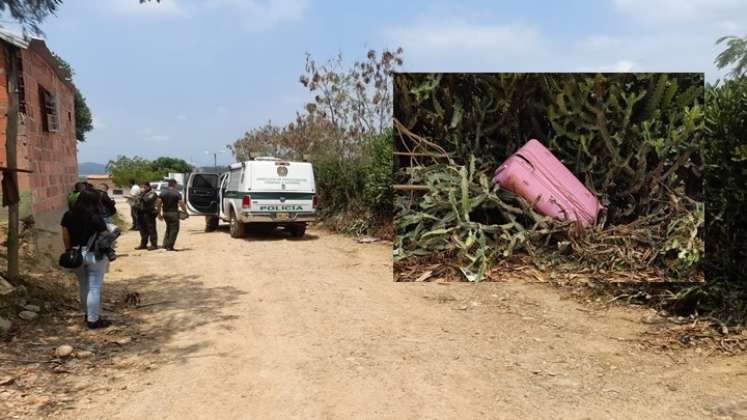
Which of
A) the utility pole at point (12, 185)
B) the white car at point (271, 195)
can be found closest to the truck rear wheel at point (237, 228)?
the white car at point (271, 195)

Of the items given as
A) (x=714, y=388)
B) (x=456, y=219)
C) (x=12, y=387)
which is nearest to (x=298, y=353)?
(x=456, y=219)

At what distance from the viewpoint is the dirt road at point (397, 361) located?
3748mm

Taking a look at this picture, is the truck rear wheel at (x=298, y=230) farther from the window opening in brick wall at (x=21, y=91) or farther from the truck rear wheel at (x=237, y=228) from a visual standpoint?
the window opening in brick wall at (x=21, y=91)

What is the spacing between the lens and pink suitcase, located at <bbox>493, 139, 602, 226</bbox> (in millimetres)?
4223

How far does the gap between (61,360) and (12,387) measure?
62 cm

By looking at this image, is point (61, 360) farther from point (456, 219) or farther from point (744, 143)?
point (744, 143)

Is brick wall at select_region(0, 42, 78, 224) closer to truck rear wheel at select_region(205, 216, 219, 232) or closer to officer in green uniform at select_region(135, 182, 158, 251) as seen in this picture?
officer in green uniform at select_region(135, 182, 158, 251)

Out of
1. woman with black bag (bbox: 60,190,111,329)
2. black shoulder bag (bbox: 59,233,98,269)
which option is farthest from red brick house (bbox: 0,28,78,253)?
black shoulder bag (bbox: 59,233,98,269)

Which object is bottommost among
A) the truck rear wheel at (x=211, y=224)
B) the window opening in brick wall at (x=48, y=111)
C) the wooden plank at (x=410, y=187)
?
the truck rear wheel at (x=211, y=224)

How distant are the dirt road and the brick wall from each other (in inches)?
98.0

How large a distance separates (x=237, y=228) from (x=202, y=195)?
2.59 meters

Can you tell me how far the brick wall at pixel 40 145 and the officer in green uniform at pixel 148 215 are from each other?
1358 mm

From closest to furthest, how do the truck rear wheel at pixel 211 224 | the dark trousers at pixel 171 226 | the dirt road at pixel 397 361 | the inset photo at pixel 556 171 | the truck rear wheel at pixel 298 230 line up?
the dirt road at pixel 397 361 < the inset photo at pixel 556 171 < the dark trousers at pixel 171 226 < the truck rear wheel at pixel 298 230 < the truck rear wheel at pixel 211 224

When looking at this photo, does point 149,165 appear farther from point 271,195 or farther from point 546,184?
point 546,184
